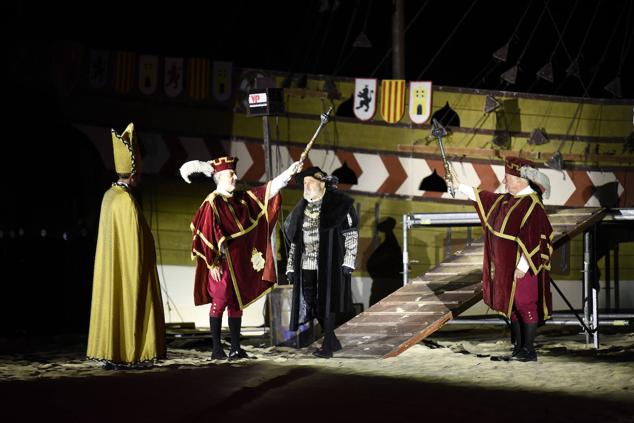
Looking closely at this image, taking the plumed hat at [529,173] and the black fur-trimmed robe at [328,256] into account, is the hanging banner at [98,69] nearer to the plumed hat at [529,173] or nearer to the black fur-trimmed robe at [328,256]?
the black fur-trimmed robe at [328,256]

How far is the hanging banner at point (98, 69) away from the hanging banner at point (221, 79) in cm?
132

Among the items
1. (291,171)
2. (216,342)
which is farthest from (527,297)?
(216,342)

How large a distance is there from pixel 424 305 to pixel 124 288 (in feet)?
9.83

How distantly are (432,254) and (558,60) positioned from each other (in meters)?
5.77

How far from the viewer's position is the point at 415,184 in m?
12.3

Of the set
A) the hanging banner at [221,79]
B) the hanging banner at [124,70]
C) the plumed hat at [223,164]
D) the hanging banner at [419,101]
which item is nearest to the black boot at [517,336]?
the plumed hat at [223,164]

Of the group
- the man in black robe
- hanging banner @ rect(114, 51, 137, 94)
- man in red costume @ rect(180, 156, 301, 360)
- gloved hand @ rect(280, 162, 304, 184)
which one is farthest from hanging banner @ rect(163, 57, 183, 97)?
gloved hand @ rect(280, 162, 304, 184)

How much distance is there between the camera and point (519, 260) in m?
8.08

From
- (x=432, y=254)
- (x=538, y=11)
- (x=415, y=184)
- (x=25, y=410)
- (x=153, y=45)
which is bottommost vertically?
(x=25, y=410)

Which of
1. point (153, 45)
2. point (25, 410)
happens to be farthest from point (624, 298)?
point (25, 410)

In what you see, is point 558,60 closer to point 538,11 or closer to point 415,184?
point 538,11

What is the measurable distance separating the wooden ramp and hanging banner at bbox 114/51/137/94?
4.31m

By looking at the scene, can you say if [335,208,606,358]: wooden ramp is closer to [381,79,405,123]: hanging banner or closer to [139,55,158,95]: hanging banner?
[381,79,405,123]: hanging banner

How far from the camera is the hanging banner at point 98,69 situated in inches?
454
